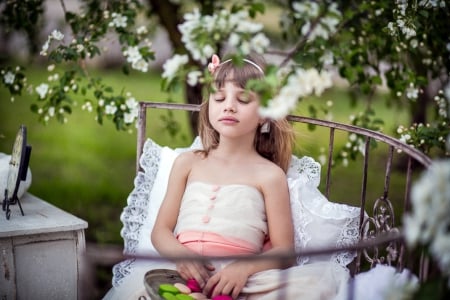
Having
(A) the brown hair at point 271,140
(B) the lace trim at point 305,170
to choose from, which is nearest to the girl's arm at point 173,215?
(A) the brown hair at point 271,140

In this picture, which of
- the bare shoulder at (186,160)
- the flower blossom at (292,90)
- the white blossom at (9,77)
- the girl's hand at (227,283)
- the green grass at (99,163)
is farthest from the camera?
the green grass at (99,163)

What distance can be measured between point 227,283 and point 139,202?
0.82 meters

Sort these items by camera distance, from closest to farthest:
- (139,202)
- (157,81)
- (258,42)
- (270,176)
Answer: (258,42) → (270,176) → (139,202) → (157,81)

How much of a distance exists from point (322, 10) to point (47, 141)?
20.3 ft

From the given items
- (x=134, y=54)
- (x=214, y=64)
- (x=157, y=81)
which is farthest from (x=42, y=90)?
(x=157, y=81)

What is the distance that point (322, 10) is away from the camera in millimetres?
2264

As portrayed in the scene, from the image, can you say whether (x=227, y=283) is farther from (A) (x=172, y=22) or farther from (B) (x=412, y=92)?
(A) (x=172, y=22)

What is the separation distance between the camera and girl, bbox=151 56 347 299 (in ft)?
7.82

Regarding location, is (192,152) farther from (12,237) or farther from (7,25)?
(7,25)

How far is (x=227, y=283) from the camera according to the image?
7.74ft

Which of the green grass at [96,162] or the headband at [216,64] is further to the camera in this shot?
the green grass at [96,162]

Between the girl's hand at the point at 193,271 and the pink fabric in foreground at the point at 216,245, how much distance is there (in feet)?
0.37

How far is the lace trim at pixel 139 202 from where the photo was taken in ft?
9.80

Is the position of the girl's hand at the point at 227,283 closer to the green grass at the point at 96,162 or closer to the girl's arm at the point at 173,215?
the girl's arm at the point at 173,215
